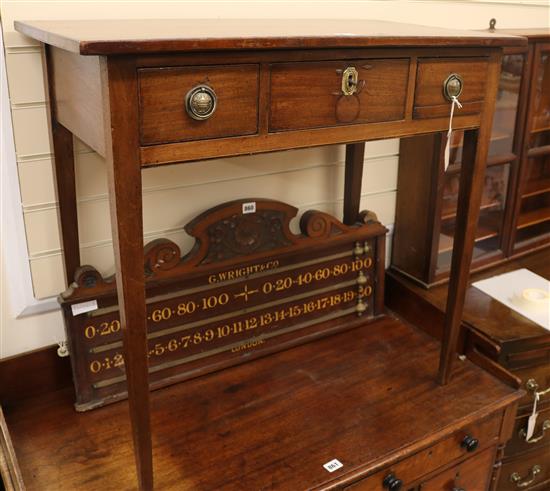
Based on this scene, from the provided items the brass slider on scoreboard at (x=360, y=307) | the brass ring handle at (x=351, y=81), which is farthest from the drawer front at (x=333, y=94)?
the brass slider on scoreboard at (x=360, y=307)

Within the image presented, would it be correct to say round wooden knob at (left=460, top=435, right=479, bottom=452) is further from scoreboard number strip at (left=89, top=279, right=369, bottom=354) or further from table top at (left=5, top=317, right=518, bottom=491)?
scoreboard number strip at (left=89, top=279, right=369, bottom=354)

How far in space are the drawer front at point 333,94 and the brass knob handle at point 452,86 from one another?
94mm

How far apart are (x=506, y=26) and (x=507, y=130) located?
34cm

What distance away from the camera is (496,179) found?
5.82 feet

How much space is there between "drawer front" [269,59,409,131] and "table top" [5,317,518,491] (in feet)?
2.08

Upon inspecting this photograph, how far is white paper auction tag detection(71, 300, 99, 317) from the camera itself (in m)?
1.24

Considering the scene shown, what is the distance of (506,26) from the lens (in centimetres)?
183

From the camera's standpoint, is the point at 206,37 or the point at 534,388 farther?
the point at 534,388

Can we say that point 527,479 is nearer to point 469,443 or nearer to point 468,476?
point 468,476

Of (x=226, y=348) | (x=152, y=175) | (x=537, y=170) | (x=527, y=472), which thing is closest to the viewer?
(x=152, y=175)

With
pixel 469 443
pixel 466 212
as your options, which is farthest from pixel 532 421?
pixel 466 212

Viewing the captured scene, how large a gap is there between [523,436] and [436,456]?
446 millimetres

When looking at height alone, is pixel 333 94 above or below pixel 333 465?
above

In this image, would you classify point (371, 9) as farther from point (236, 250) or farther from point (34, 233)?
point (34, 233)
